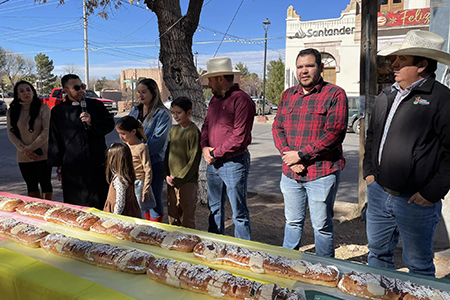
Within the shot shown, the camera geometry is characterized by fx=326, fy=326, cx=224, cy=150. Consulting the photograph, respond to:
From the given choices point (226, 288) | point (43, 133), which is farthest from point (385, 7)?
point (226, 288)

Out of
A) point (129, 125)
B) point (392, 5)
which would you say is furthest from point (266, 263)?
point (392, 5)

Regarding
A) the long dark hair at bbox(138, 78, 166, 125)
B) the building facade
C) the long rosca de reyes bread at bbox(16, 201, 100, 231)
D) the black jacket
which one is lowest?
the long rosca de reyes bread at bbox(16, 201, 100, 231)

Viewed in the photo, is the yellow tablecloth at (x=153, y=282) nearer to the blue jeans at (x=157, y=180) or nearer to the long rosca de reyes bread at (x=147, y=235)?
the long rosca de reyes bread at (x=147, y=235)

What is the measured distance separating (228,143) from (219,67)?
2.44 ft

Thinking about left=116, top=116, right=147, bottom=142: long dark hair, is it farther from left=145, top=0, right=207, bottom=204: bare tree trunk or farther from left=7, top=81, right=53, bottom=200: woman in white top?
left=145, top=0, right=207, bottom=204: bare tree trunk

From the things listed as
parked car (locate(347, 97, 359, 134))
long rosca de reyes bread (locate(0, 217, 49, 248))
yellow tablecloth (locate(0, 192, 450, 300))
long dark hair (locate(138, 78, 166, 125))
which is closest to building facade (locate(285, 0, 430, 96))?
parked car (locate(347, 97, 359, 134))

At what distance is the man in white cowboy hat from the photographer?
2.90 m

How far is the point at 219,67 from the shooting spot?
3.05 m

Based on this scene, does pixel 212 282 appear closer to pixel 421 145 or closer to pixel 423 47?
pixel 421 145

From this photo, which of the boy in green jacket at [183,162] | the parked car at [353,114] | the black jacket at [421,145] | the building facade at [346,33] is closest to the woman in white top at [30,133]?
the boy in green jacket at [183,162]

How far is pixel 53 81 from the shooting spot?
202 ft

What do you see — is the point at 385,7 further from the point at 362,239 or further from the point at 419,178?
the point at 419,178

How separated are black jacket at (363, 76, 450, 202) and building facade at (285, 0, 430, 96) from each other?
19967 millimetres

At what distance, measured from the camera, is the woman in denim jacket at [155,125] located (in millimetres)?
3498
